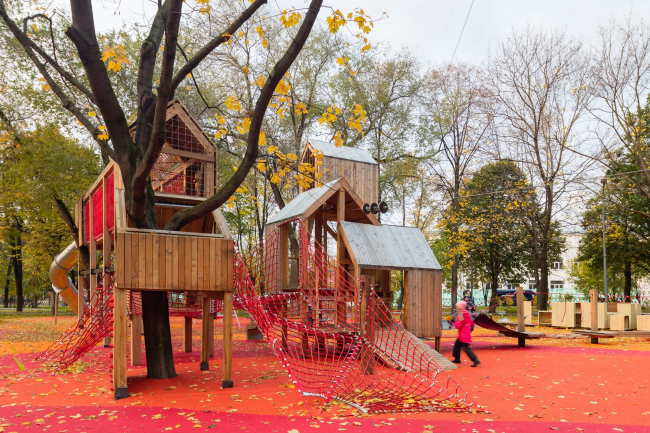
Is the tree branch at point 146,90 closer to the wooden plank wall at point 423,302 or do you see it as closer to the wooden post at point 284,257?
the wooden post at point 284,257

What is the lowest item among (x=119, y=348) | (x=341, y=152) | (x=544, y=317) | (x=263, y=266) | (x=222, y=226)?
(x=544, y=317)

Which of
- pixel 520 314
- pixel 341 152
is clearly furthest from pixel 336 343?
pixel 520 314

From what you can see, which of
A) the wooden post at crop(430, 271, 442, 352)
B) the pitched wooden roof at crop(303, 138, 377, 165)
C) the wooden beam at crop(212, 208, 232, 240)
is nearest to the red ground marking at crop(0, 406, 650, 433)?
the wooden beam at crop(212, 208, 232, 240)

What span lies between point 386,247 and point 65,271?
1465 cm

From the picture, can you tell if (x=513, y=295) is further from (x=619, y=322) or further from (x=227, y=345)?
(x=227, y=345)

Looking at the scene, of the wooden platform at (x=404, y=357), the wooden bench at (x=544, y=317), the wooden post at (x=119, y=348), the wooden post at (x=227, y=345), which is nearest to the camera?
the wooden post at (x=119, y=348)

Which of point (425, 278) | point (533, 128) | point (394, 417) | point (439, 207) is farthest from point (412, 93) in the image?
point (394, 417)

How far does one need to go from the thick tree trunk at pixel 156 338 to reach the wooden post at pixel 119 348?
106 centimetres

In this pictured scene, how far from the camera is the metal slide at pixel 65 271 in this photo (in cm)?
1992

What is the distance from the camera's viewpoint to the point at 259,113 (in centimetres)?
737

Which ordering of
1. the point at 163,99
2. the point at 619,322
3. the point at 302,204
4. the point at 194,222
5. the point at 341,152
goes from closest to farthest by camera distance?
the point at 163,99 → the point at 194,222 → the point at 302,204 → the point at 341,152 → the point at 619,322

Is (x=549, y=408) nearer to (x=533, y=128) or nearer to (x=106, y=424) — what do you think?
(x=106, y=424)

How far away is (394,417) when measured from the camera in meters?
6.01

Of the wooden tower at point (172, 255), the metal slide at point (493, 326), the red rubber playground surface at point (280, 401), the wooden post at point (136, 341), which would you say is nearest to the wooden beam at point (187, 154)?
the wooden tower at point (172, 255)
